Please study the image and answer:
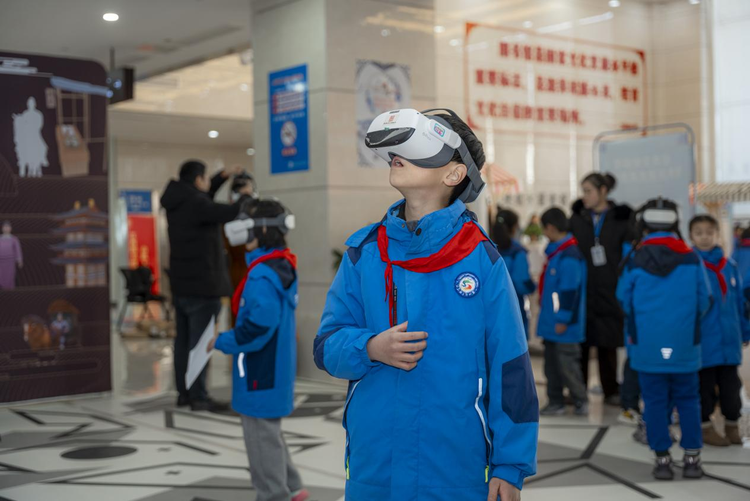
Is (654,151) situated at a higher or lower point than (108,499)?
higher

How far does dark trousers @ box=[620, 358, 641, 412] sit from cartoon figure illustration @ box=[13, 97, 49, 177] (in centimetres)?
436

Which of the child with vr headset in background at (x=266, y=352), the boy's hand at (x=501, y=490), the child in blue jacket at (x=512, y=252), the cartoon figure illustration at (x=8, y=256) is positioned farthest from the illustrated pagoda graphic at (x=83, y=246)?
the boy's hand at (x=501, y=490)

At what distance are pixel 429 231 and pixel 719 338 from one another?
3251 millimetres

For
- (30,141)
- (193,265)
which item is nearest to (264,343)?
(193,265)

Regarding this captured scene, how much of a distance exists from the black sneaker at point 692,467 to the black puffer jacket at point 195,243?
3239 millimetres

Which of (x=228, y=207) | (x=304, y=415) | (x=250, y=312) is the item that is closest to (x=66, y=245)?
(x=228, y=207)

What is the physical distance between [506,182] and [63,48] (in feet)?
18.3

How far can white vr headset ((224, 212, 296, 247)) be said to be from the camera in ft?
11.8

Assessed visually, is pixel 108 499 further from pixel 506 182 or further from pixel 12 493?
pixel 506 182

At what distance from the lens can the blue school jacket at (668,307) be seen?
403 centimetres

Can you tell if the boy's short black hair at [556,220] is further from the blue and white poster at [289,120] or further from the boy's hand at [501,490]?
the boy's hand at [501,490]

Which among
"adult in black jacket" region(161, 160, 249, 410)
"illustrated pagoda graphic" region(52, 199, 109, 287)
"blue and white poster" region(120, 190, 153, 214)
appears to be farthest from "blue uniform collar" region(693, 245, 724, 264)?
"blue and white poster" region(120, 190, 153, 214)

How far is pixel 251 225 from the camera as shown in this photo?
3619 millimetres

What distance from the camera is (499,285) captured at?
1888mm
